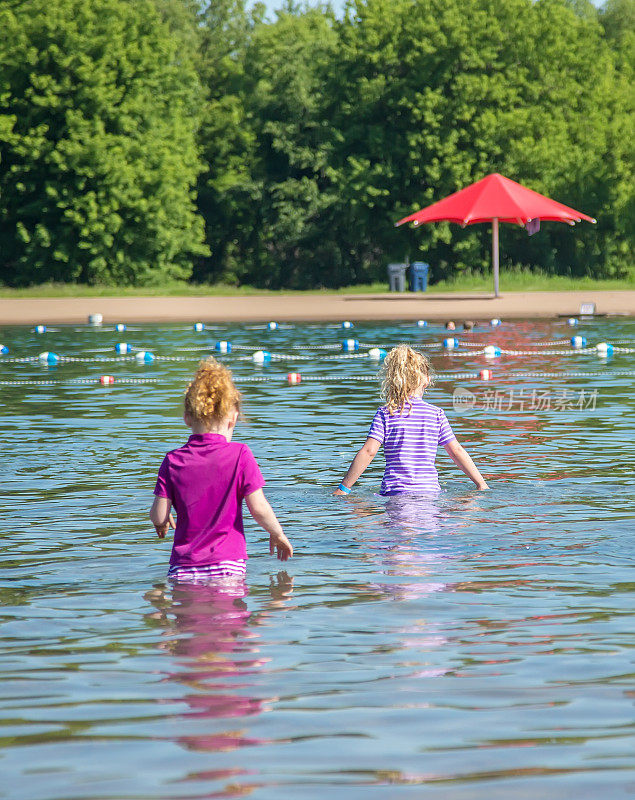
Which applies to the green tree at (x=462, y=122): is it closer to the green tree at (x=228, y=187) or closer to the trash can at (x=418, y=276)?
the green tree at (x=228, y=187)

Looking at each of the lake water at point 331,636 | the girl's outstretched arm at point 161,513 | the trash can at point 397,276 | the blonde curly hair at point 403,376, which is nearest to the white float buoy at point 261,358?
the lake water at point 331,636

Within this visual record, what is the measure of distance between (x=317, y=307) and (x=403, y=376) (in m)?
34.2

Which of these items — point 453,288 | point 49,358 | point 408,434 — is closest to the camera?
point 408,434

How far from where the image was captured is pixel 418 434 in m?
10.4

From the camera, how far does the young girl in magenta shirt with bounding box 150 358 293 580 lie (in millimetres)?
7332

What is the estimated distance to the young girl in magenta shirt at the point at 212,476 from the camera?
24.1 ft

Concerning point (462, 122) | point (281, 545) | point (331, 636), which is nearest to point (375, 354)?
point (281, 545)

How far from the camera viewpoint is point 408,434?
→ 10344 mm

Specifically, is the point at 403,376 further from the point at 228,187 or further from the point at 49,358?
the point at 228,187

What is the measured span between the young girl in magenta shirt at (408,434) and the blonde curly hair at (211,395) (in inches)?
113

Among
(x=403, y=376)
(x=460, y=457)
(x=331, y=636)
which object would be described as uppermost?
(x=403, y=376)

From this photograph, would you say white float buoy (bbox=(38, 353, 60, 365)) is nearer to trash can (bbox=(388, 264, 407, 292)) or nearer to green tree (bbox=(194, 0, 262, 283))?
trash can (bbox=(388, 264, 407, 292))

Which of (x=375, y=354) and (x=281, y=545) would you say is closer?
(x=281, y=545)

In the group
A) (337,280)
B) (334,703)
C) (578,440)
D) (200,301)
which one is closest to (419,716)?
(334,703)
